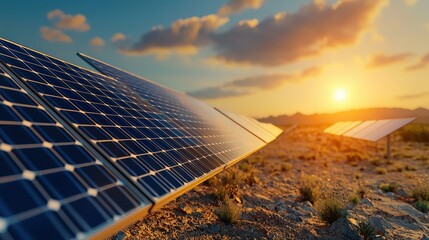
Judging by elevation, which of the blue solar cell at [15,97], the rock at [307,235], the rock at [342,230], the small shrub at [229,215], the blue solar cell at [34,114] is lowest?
the rock at [307,235]

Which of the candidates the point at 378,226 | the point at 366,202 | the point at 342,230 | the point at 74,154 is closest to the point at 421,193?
the point at 366,202

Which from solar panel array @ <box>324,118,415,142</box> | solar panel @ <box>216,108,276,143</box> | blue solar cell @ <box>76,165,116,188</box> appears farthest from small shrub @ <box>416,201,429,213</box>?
solar panel array @ <box>324,118,415,142</box>

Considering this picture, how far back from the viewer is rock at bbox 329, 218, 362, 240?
Result: 29.5 feet

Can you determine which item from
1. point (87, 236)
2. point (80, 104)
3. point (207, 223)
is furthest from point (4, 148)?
point (207, 223)

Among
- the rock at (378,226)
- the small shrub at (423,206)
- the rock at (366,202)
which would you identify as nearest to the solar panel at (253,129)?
the rock at (366,202)

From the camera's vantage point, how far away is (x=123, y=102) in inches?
414

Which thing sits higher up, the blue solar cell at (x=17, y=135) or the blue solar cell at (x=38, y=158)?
the blue solar cell at (x=17, y=135)

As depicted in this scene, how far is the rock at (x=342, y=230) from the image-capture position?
29.5 ft

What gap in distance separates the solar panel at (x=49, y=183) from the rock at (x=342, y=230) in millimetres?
6582

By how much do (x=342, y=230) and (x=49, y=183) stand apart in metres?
8.01

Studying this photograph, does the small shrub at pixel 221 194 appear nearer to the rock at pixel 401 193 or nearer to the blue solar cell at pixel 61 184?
the blue solar cell at pixel 61 184

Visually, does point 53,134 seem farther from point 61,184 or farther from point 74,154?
point 61,184

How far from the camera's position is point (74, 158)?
4953mm

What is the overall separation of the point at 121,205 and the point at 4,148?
165 cm
